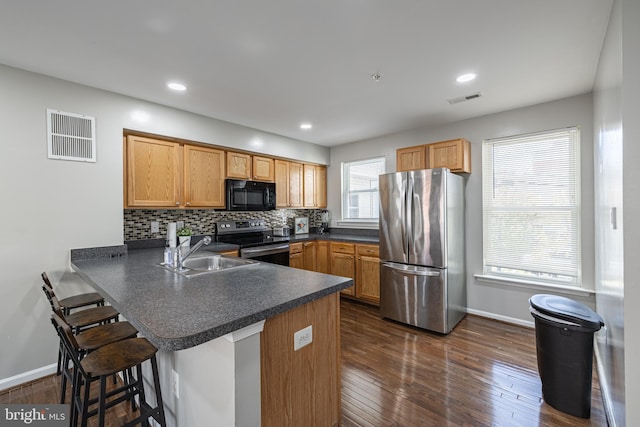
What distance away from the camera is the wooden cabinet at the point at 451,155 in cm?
346

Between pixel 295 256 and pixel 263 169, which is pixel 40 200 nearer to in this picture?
pixel 263 169

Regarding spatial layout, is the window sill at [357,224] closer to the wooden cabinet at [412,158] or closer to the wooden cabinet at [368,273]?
the wooden cabinet at [368,273]

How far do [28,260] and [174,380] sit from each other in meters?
1.85

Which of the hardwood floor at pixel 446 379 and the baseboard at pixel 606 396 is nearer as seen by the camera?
the baseboard at pixel 606 396

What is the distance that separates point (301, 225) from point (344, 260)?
3.71 ft

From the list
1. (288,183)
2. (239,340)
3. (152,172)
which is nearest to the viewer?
(239,340)

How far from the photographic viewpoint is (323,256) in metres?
4.59

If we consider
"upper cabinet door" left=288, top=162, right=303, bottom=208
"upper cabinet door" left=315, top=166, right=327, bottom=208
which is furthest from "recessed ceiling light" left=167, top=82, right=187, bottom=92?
"upper cabinet door" left=315, top=166, right=327, bottom=208

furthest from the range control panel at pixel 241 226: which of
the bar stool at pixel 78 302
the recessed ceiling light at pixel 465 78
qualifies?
the recessed ceiling light at pixel 465 78

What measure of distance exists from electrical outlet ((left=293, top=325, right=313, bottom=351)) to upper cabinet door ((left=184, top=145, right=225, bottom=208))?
8.01 ft

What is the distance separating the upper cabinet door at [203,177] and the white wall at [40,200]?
0.71 meters

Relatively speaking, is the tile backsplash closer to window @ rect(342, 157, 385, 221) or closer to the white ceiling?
window @ rect(342, 157, 385, 221)

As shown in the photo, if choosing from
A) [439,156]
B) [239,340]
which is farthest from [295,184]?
[239,340]

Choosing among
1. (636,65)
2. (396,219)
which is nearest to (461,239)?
→ (396,219)
